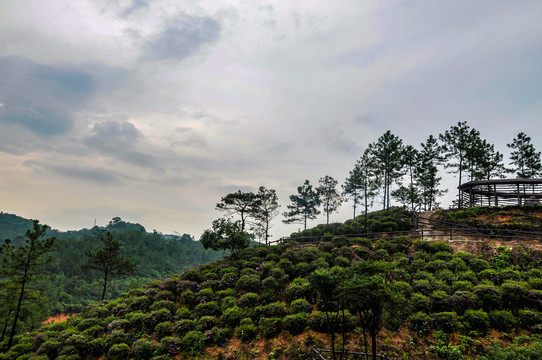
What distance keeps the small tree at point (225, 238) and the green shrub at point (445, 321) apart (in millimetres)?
16516

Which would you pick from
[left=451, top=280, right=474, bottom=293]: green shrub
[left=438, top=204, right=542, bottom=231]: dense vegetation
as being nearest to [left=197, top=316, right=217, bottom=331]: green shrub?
[left=451, top=280, right=474, bottom=293]: green shrub

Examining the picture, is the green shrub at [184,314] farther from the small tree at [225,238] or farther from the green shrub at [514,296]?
the green shrub at [514,296]

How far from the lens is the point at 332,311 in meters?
12.1

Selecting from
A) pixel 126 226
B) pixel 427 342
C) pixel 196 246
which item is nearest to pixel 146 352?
pixel 427 342

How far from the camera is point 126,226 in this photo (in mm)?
183250

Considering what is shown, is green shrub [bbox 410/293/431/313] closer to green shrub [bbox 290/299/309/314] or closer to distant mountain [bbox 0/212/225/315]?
green shrub [bbox 290/299/309/314]

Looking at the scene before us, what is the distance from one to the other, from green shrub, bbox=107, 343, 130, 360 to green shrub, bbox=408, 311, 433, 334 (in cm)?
1337

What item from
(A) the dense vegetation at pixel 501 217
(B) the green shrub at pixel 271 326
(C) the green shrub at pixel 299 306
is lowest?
(B) the green shrub at pixel 271 326

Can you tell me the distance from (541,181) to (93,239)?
390 ft

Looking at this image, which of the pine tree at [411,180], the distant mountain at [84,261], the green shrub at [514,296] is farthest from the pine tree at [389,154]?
the distant mountain at [84,261]

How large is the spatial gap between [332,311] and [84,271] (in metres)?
64.0

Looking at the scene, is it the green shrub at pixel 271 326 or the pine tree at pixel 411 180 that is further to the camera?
the pine tree at pixel 411 180

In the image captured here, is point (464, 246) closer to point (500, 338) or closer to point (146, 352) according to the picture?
point (500, 338)

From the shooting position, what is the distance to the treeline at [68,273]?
2000cm
